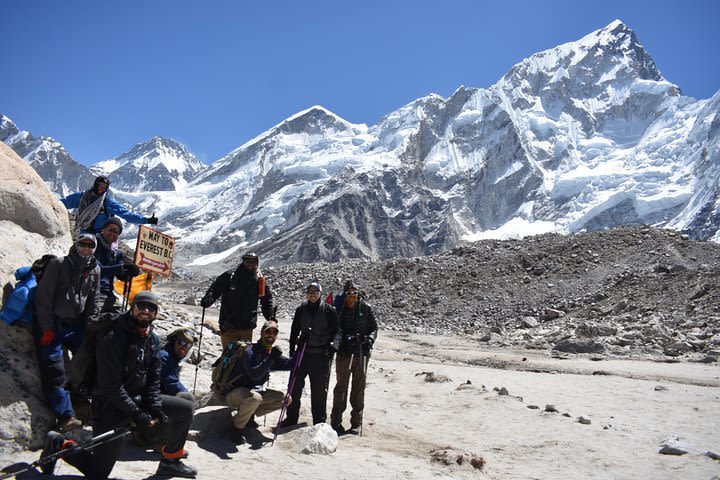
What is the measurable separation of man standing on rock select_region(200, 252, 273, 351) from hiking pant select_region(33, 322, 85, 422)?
7.83 feet

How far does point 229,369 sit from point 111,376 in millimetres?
2321

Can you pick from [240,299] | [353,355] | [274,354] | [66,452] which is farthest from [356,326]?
[66,452]

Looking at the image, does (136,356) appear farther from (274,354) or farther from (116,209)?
(116,209)

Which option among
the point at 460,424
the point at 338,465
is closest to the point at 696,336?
the point at 460,424

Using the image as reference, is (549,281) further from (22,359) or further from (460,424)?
(22,359)

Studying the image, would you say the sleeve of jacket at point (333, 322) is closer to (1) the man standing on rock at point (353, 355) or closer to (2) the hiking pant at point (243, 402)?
(1) the man standing on rock at point (353, 355)

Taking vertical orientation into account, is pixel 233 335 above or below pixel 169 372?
above

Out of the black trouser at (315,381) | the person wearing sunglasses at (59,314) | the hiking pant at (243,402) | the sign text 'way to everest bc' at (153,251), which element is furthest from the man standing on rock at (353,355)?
the person wearing sunglasses at (59,314)

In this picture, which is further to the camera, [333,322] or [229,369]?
[333,322]

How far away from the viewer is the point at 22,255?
5.97 m

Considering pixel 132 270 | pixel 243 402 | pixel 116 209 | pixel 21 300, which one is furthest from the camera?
pixel 116 209

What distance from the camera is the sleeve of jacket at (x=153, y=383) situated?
16.1 ft

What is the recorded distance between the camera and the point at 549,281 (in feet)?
110

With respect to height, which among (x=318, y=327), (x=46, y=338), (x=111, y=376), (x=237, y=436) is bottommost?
(x=237, y=436)
